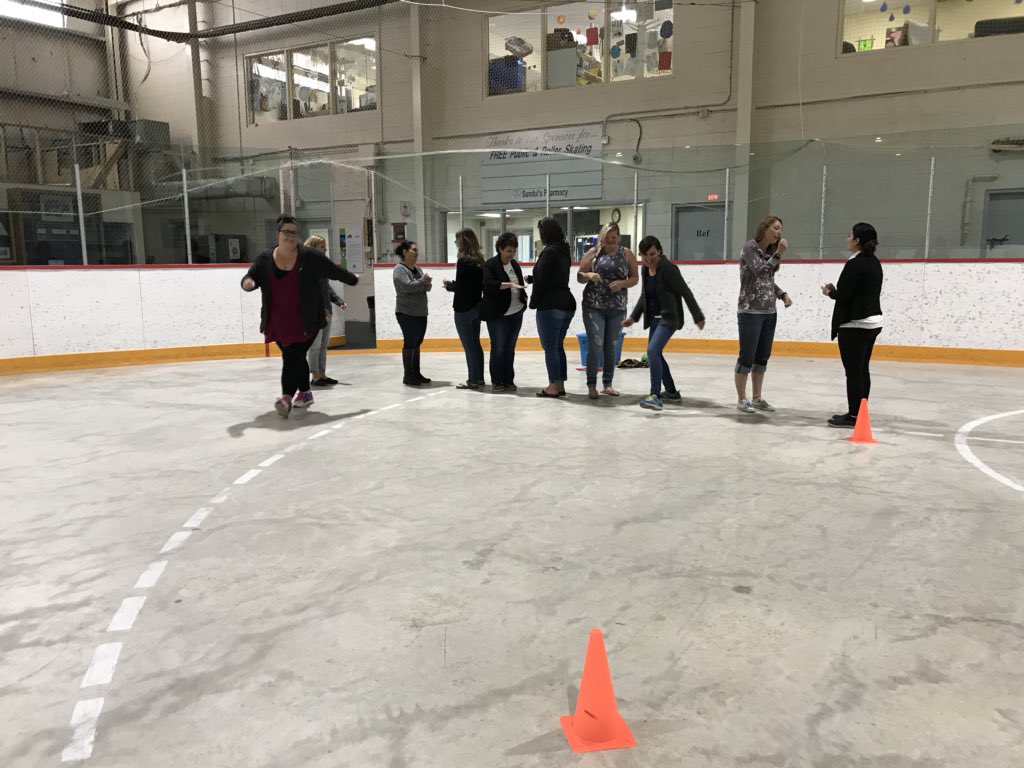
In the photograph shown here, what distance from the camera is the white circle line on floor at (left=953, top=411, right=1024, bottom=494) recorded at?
14.1 ft

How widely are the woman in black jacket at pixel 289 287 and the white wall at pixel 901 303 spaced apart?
5.35 metres

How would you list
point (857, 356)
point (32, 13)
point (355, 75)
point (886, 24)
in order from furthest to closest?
point (355, 75), point (32, 13), point (886, 24), point (857, 356)

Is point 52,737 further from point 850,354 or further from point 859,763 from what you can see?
point 850,354

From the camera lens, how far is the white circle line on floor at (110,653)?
196 centimetres

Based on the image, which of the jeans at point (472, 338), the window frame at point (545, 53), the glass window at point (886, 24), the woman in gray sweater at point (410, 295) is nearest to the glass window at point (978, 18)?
the glass window at point (886, 24)

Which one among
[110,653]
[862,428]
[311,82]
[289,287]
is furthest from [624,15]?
[110,653]

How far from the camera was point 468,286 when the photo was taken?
7508 mm

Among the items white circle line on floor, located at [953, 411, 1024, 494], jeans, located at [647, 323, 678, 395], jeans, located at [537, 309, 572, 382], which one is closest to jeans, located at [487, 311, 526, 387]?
jeans, located at [537, 309, 572, 382]

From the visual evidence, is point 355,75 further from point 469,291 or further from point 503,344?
point 503,344

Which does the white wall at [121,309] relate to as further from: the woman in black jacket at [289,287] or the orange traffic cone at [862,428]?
the orange traffic cone at [862,428]

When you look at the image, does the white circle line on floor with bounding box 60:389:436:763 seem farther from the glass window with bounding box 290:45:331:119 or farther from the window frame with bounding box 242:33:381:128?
the glass window with bounding box 290:45:331:119

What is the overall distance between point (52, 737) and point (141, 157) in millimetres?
16062

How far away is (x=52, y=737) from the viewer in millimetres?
1984

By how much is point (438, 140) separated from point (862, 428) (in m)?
13.9
